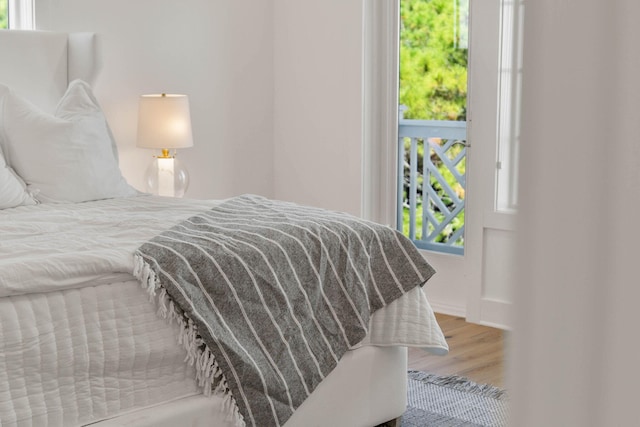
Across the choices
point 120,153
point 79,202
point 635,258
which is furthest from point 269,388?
point 120,153

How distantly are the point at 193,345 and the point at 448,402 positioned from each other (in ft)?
4.28

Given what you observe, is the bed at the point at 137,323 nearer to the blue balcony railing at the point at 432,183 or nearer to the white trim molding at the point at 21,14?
the white trim molding at the point at 21,14

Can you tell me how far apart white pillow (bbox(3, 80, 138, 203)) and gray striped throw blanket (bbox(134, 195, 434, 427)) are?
719mm

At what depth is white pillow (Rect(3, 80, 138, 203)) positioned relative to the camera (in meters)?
3.13

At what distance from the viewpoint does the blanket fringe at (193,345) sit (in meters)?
2.01

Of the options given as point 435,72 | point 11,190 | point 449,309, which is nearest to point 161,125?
point 11,190

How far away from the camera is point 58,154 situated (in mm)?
3162

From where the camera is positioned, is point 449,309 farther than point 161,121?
Yes

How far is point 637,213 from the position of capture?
323 millimetres

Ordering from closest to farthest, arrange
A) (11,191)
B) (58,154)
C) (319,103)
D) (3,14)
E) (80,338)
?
(80,338) → (11,191) → (58,154) → (3,14) → (319,103)

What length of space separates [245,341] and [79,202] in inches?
49.9

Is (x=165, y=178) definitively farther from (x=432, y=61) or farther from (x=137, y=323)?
(x=137, y=323)

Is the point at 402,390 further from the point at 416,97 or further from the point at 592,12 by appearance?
the point at 592,12

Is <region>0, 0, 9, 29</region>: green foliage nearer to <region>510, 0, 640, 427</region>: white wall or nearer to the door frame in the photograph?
the door frame
